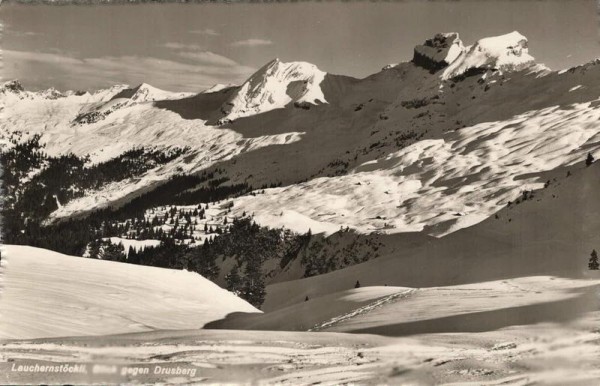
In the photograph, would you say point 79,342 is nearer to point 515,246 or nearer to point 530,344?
point 530,344

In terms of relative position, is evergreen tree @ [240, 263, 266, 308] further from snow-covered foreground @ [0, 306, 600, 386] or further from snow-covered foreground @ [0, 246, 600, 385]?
snow-covered foreground @ [0, 306, 600, 386]

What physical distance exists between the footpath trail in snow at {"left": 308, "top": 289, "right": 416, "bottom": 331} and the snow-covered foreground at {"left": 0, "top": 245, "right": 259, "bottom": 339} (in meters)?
4.42

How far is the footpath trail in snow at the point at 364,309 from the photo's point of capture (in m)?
19.2

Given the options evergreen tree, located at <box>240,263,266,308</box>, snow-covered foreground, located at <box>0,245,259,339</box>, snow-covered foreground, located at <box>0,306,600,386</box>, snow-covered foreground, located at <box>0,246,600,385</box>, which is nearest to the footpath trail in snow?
snow-covered foreground, located at <box>0,246,600,385</box>

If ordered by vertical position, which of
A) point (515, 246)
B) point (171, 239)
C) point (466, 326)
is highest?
point (171, 239)

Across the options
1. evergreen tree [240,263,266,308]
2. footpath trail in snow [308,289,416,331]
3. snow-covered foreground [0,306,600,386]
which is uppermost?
evergreen tree [240,263,266,308]

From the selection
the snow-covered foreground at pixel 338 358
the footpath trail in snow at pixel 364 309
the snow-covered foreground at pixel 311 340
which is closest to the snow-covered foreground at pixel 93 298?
the snow-covered foreground at pixel 311 340

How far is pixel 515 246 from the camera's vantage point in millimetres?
48469

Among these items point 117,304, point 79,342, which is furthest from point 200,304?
point 79,342

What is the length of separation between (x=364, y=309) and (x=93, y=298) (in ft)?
29.9

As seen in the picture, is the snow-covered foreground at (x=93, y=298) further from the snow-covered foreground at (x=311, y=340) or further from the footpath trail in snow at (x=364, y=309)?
the footpath trail in snow at (x=364, y=309)

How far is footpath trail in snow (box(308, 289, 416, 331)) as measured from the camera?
62.8 ft

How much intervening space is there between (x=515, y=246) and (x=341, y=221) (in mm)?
125593

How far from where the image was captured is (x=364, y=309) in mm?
20688
